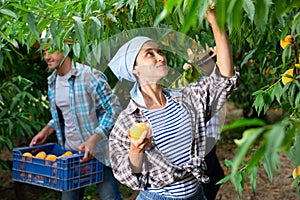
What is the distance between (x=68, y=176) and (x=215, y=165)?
1041 mm

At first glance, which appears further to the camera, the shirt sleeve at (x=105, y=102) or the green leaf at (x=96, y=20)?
the shirt sleeve at (x=105, y=102)

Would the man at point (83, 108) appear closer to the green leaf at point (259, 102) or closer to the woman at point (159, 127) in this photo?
the woman at point (159, 127)

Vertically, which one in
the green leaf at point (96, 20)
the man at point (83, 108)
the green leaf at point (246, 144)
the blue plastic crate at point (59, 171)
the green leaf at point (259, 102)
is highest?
the green leaf at point (96, 20)

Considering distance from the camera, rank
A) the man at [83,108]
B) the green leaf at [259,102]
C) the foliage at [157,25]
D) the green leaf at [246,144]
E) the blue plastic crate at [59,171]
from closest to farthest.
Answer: the green leaf at [246,144]
the foliage at [157,25]
the green leaf at [259,102]
the blue plastic crate at [59,171]
the man at [83,108]

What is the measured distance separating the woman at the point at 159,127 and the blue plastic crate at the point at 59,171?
2.93 feet

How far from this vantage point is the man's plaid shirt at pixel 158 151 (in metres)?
2.02

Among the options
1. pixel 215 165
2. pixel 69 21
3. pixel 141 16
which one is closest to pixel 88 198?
pixel 215 165

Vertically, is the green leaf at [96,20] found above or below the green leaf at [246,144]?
above

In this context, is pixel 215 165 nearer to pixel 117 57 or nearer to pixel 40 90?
pixel 117 57

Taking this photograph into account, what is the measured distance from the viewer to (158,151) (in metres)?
2.06

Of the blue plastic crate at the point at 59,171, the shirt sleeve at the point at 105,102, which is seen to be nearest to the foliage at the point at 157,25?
the shirt sleeve at the point at 105,102

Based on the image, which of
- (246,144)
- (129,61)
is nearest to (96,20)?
(129,61)

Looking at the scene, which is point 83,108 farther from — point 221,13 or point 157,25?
point 221,13

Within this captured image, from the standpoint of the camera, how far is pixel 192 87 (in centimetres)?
216
